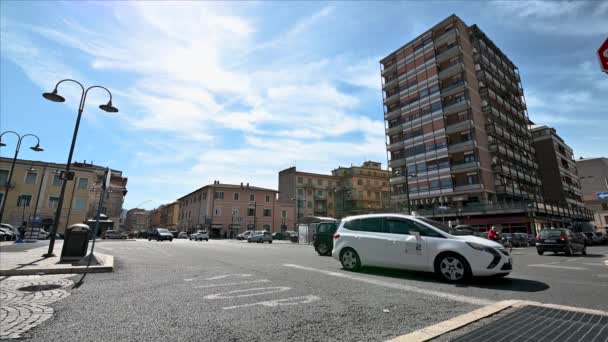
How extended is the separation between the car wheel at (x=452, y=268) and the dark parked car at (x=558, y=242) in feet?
44.8

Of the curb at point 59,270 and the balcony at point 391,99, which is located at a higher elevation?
the balcony at point 391,99

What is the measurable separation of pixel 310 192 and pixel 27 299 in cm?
6501

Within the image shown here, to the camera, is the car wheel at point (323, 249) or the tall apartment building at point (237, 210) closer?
the car wheel at point (323, 249)

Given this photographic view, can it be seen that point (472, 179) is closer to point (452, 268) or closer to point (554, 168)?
point (554, 168)

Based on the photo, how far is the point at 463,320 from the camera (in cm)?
349

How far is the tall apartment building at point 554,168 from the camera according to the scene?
→ 52.6 metres

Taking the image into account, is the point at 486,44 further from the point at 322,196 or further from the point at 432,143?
the point at 322,196

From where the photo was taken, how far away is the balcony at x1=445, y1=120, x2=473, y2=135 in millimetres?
38956

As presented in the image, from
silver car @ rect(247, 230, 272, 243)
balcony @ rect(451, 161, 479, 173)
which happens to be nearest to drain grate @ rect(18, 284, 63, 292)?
silver car @ rect(247, 230, 272, 243)

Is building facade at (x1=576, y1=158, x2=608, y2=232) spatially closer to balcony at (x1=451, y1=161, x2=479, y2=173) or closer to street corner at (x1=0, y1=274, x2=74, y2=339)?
balcony at (x1=451, y1=161, x2=479, y2=173)

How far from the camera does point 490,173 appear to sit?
39.7m

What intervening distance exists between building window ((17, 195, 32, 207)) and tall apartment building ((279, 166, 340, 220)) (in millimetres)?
43202

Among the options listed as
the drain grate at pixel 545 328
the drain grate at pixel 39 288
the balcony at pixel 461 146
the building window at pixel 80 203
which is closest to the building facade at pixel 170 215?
the building window at pixel 80 203

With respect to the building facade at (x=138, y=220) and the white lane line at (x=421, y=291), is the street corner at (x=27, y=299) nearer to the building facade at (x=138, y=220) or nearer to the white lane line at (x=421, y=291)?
the white lane line at (x=421, y=291)
